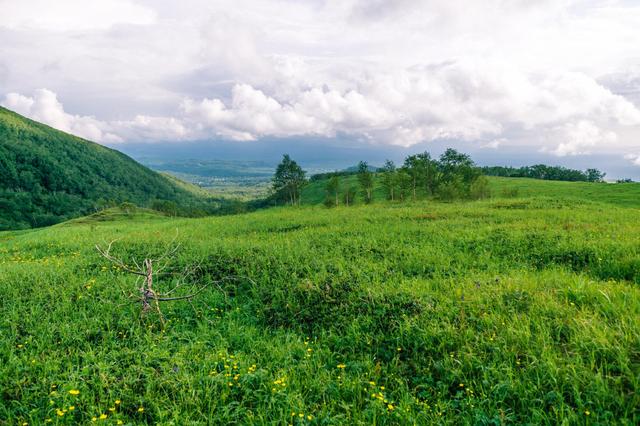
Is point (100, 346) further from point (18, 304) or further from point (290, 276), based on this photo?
point (290, 276)

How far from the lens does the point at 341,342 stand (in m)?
6.03

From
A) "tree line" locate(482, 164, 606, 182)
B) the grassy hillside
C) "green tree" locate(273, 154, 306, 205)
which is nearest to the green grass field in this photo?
the grassy hillside

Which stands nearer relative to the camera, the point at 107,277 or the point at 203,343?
the point at 203,343

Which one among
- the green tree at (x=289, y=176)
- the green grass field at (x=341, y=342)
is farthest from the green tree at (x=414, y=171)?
the green grass field at (x=341, y=342)

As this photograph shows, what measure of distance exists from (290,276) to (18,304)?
20.8 feet

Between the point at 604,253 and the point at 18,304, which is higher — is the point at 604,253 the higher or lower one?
the higher one

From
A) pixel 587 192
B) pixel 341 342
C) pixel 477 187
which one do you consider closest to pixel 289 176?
→ pixel 477 187

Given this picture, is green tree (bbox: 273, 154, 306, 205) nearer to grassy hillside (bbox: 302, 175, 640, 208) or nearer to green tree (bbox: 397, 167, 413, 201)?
grassy hillside (bbox: 302, 175, 640, 208)

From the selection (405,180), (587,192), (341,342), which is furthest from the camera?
(405,180)

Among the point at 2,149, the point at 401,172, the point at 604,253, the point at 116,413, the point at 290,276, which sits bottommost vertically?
the point at 116,413

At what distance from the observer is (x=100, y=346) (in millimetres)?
5844

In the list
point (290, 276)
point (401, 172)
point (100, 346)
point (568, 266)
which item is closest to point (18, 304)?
point (100, 346)

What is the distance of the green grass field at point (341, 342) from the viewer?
167 inches

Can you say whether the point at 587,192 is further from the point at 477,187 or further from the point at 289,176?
the point at 289,176
